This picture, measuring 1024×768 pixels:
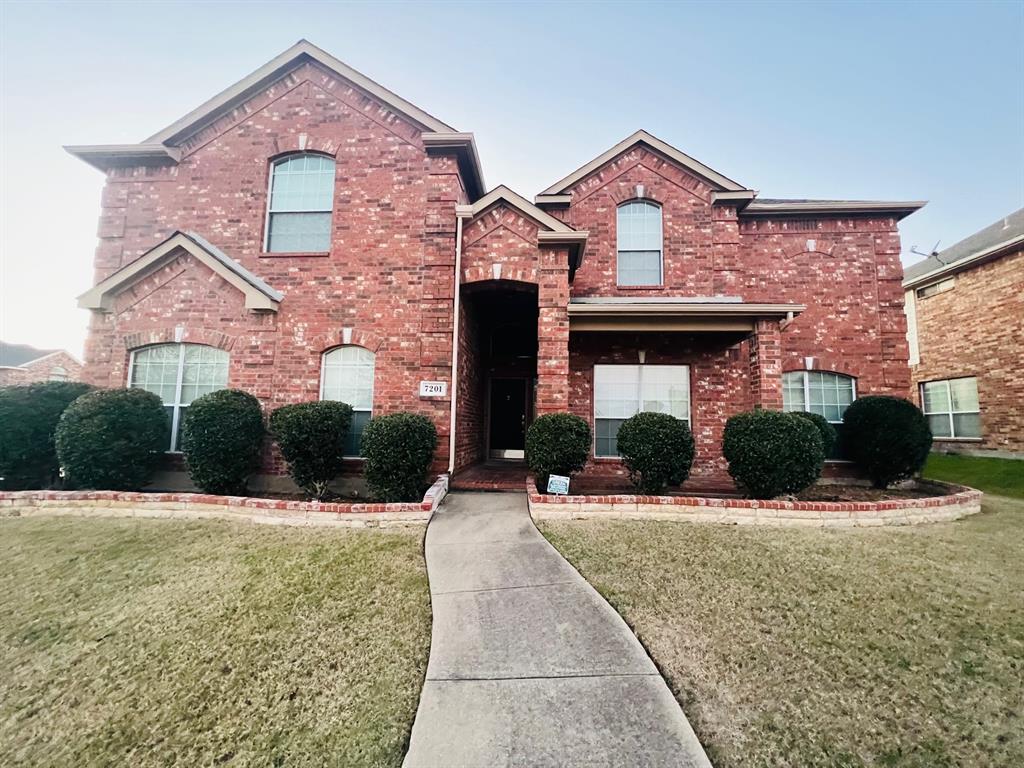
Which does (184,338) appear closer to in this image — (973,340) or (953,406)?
(973,340)

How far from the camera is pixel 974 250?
13.3 meters

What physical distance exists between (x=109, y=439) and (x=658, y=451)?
8904mm

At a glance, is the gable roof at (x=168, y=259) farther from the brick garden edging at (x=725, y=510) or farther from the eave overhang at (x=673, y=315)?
the brick garden edging at (x=725, y=510)

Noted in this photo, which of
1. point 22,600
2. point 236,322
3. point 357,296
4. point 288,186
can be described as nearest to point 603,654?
point 22,600

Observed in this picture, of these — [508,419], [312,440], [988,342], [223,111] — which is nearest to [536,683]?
[312,440]

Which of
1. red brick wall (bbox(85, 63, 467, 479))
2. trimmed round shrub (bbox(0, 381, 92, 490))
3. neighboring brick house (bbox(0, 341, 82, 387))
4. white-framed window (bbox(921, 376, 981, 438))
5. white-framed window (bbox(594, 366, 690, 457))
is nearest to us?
trimmed round shrub (bbox(0, 381, 92, 490))

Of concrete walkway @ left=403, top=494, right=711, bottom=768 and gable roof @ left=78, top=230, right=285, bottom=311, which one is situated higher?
gable roof @ left=78, top=230, right=285, bottom=311

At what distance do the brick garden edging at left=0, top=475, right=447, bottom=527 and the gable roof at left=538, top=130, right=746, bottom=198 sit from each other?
865 centimetres

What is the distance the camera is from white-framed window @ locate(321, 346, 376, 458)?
27.1 ft

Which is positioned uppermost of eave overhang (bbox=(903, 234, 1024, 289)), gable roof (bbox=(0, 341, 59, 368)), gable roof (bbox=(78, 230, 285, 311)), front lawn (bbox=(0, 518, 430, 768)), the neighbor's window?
eave overhang (bbox=(903, 234, 1024, 289))

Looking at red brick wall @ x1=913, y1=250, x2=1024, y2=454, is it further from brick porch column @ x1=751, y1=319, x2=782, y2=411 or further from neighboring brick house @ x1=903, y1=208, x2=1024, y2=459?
brick porch column @ x1=751, y1=319, x2=782, y2=411

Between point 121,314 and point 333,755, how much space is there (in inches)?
374

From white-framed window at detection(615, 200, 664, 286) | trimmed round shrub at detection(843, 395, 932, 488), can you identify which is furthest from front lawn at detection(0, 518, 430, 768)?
trimmed round shrub at detection(843, 395, 932, 488)

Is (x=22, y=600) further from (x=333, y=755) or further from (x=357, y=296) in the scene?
(x=357, y=296)
